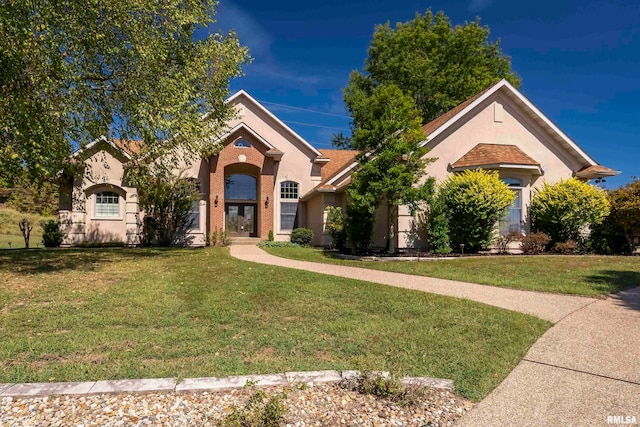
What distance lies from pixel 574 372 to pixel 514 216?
41.3 feet

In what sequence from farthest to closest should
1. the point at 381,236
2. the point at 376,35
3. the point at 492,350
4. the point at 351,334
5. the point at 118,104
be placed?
the point at 376,35 → the point at 381,236 → the point at 118,104 → the point at 351,334 → the point at 492,350

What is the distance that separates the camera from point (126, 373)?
404 cm

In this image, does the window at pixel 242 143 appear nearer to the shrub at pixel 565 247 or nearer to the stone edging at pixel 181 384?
the shrub at pixel 565 247

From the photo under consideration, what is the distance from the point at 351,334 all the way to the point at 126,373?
2.71 meters

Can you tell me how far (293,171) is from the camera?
2216 centimetres

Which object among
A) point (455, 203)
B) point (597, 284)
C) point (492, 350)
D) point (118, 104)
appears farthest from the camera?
point (455, 203)

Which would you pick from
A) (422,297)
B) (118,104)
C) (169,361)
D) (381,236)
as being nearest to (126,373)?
(169,361)

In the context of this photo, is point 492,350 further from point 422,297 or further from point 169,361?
point 169,361

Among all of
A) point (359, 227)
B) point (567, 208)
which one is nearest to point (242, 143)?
point (359, 227)

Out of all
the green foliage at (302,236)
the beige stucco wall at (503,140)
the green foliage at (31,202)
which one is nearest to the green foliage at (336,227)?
the green foliage at (302,236)

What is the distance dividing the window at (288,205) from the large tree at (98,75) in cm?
835

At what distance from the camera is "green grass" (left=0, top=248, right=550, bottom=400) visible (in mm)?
4270

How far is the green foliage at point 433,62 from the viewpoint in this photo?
96.2ft

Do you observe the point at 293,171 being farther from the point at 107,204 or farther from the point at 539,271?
the point at 539,271
